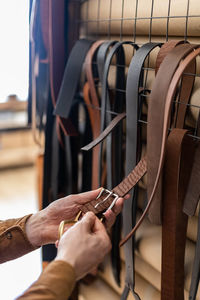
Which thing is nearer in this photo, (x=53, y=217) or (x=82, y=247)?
(x=82, y=247)

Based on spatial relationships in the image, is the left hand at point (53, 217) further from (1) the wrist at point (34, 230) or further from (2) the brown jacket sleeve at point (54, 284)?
(2) the brown jacket sleeve at point (54, 284)

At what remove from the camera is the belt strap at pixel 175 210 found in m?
0.77

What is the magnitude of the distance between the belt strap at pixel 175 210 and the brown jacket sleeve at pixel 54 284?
0.94ft

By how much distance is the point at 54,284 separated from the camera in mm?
616

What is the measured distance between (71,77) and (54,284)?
2.11 feet

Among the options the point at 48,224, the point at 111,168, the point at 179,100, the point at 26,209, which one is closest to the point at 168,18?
the point at 179,100

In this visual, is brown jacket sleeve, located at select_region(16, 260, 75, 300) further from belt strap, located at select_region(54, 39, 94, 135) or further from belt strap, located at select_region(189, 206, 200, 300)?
belt strap, located at select_region(54, 39, 94, 135)

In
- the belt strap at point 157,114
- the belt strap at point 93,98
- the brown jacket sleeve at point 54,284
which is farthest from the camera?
the belt strap at point 93,98

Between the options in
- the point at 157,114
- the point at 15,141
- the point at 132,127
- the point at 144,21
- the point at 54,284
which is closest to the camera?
the point at 54,284

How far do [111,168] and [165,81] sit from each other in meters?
0.37

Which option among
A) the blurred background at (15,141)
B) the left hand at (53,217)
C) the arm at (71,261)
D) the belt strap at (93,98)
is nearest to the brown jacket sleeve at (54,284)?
the arm at (71,261)

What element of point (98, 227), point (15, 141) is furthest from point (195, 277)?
point (15, 141)

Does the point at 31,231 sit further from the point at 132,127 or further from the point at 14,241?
the point at 132,127

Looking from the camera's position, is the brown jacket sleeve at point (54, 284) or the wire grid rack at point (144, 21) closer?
the brown jacket sleeve at point (54, 284)
